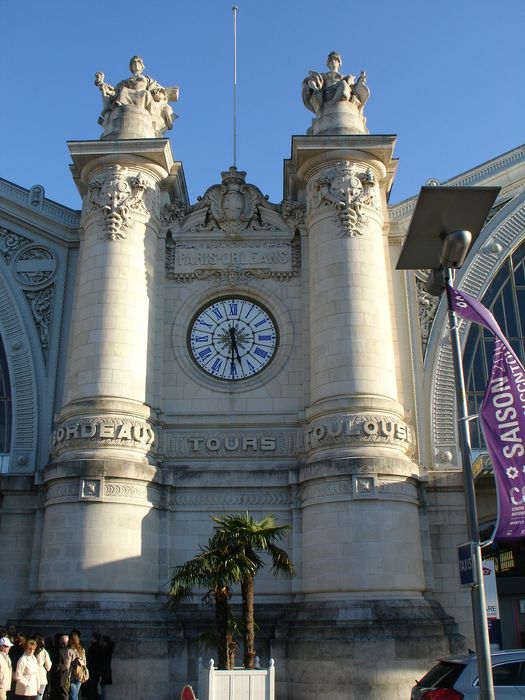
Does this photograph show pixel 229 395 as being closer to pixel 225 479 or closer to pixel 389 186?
pixel 225 479

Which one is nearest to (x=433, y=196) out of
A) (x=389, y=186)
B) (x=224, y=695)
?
(x=224, y=695)

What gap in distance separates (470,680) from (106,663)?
9.71 meters

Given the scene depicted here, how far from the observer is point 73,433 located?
22.3 meters

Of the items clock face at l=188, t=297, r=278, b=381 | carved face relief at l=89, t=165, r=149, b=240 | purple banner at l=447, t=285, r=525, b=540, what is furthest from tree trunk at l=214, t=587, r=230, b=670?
carved face relief at l=89, t=165, r=149, b=240

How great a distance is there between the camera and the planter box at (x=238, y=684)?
15211mm

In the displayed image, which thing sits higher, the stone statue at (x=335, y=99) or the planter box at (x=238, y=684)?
the stone statue at (x=335, y=99)

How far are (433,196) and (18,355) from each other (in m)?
17.6

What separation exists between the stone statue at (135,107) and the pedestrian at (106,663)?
1593cm

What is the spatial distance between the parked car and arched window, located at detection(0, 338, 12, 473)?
16139 mm

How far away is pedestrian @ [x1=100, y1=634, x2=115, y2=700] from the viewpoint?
61.9 feet

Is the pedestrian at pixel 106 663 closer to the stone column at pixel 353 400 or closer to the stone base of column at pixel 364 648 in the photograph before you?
the stone base of column at pixel 364 648

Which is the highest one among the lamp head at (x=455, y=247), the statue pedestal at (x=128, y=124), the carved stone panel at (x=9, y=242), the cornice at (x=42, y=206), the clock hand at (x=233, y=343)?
the statue pedestal at (x=128, y=124)

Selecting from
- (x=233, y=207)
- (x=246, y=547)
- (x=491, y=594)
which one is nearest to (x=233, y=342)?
(x=233, y=207)

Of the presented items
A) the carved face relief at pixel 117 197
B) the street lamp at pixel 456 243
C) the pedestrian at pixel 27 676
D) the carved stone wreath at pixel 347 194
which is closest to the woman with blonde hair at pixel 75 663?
the pedestrian at pixel 27 676
